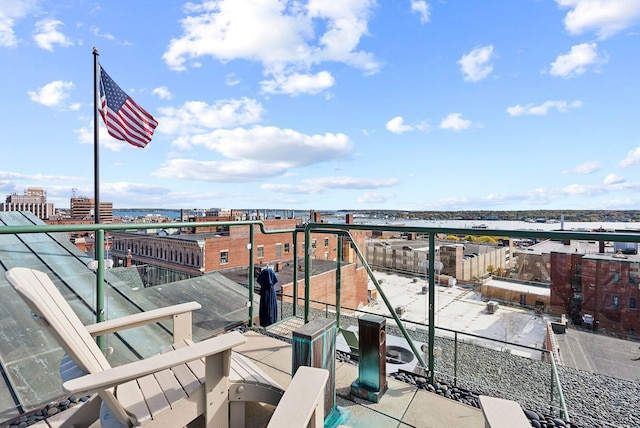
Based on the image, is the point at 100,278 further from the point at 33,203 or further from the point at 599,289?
the point at 33,203

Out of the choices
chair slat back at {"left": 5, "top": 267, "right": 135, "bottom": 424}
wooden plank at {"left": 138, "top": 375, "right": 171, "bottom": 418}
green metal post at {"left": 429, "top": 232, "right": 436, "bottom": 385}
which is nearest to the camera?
chair slat back at {"left": 5, "top": 267, "right": 135, "bottom": 424}

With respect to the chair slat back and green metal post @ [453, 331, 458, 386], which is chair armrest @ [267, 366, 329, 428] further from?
green metal post @ [453, 331, 458, 386]

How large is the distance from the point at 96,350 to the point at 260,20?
6825mm

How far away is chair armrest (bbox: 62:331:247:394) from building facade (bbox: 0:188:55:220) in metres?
22.4

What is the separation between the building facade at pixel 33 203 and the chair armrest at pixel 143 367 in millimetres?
22421

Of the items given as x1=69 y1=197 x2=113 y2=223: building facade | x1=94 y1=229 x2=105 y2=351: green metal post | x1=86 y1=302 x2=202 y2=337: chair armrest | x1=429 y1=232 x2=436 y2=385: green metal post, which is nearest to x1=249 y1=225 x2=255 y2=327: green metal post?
x1=94 y1=229 x2=105 y2=351: green metal post

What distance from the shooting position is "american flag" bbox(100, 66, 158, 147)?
24.7ft

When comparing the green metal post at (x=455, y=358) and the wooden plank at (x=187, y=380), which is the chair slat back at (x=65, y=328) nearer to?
the wooden plank at (x=187, y=380)

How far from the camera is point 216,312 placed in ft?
13.1

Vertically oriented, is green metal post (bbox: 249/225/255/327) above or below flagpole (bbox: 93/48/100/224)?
below

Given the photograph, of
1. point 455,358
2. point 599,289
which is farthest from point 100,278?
point 599,289

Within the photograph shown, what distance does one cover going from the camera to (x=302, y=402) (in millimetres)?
1019

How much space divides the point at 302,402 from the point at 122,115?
8.91 m

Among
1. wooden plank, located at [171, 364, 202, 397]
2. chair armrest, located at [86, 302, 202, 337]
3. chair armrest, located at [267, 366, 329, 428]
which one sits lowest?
wooden plank, located at [171, 364, 202, 397]
